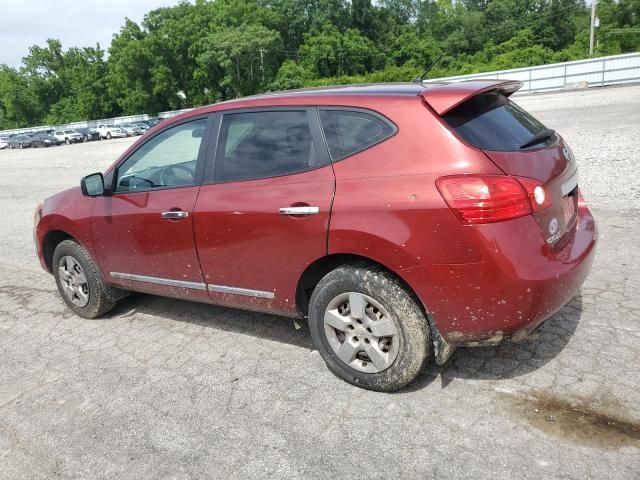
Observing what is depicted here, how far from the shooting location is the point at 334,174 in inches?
126

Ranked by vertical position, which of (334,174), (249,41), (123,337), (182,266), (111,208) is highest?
(249,41)

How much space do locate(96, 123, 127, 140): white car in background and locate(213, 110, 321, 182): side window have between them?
50.0m

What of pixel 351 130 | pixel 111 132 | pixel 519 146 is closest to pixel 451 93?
pixel 519 146

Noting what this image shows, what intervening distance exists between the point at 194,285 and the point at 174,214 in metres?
0.55

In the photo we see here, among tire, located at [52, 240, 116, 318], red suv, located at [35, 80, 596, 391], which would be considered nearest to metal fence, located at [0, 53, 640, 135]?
tire, located at [52, 240, 116, 318]

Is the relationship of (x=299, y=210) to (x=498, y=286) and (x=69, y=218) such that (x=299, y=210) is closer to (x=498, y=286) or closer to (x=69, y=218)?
(x=498, y=286)

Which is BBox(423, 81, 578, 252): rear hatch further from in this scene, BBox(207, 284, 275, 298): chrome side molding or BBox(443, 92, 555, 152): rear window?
BBox(207, 284, 275, 298): chrome side molding

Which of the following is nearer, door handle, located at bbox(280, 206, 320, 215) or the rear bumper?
the rear bumper

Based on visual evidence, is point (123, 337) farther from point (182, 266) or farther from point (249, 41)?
point (249, 41)

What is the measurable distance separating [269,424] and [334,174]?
1486mm

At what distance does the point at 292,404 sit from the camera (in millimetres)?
3279

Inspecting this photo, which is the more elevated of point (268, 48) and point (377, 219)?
point (268, 48)

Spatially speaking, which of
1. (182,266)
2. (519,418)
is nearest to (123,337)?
(182,266)

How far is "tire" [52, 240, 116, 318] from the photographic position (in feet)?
15.6
